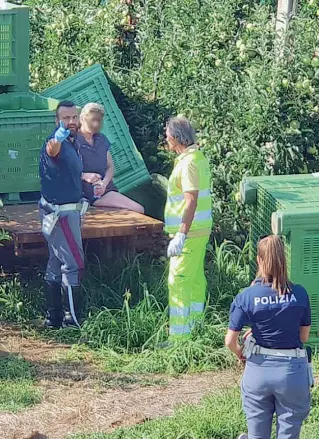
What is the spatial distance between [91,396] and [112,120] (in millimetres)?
3837

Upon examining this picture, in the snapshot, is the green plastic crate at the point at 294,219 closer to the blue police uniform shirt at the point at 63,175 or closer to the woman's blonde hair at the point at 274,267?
the blue police uniform shirt at the point at 63,175

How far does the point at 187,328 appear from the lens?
7.34 meters

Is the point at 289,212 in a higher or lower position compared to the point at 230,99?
lower

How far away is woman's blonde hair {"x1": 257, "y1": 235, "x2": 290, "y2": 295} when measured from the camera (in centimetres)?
503

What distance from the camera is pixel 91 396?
6.50m

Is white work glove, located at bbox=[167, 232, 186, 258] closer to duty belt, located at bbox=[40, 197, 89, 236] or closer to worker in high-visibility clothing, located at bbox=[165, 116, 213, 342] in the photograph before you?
worker in high-visibility clothing, located at bbox=[165, 116, 213, 342]

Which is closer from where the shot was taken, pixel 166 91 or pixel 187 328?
pixel 187 328

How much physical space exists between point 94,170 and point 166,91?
5.08ft

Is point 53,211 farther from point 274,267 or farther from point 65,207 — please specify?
point 274,267

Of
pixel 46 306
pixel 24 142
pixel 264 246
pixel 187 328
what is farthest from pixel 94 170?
pixel 264 246

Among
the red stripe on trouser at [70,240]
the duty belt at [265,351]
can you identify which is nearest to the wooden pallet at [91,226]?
the red stripe on trouser at [70,240]

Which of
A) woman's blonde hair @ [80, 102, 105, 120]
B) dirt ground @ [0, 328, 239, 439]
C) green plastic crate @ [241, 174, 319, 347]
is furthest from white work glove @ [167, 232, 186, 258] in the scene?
woman's blonde hair @ [80, 102, 105, 120]

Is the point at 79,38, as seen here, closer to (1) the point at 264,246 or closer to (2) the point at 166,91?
(2) the point at 166,91

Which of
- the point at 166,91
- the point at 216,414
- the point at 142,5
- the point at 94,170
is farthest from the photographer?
the point at 142,5
